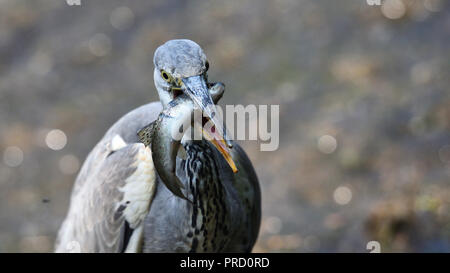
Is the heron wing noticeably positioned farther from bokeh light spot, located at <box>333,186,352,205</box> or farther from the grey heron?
bokeh light spot, located at <box>333,186,352,205</box>

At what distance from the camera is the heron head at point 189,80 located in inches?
90.7

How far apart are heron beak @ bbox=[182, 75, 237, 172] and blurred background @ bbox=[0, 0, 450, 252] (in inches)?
82.0

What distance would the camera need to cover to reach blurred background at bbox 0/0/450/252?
472 centimetres

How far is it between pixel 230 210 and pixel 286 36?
142 inches

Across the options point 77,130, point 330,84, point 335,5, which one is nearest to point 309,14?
point 335,5

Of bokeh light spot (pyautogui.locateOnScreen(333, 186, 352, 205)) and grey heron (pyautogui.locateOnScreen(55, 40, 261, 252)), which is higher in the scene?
bokeh light spot (pyautogui.locateOnScreen(333, 186, 352, 205))

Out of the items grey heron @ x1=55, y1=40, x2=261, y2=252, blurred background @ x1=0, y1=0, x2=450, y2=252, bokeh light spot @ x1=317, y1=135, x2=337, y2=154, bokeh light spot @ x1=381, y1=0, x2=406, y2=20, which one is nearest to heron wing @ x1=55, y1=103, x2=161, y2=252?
grey heron @ x1=55, y1=40, x2=261, y2=252

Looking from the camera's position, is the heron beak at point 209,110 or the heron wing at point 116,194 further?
the heron wing at point 116,194

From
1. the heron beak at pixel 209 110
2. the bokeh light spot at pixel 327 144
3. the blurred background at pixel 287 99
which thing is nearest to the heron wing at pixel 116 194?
the heron beak at pixel 209 110

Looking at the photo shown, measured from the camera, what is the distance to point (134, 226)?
3.04 metres

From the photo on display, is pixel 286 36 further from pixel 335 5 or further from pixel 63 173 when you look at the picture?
pixel 63 173

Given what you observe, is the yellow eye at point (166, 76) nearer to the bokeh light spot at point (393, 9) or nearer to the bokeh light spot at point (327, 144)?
the bokeh light spot at point (327, 144)

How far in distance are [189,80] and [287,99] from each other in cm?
339

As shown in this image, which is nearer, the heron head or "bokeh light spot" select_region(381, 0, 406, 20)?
the heron head
